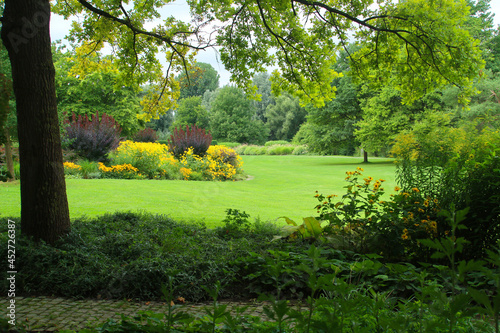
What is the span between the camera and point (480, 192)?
3543mm

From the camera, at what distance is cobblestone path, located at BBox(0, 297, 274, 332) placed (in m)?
2.48

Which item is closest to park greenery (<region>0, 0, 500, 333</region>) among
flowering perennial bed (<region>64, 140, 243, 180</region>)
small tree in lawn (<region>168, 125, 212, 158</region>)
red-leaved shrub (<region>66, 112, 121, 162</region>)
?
flowering perennial bed (<region>64, 140, 243, 180</region>)

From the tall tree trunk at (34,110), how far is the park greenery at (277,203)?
0.05ft

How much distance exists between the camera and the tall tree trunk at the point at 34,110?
12.8 feet

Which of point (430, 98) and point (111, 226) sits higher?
point (430, 98)

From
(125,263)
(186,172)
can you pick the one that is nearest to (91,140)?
(186,172)

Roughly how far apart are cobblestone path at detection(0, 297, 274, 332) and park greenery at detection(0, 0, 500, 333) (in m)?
0.17

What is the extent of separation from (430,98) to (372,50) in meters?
19.5

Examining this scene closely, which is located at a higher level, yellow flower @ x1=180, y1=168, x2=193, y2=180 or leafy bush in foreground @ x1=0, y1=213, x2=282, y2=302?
yellow flower @ x1=180, y1=168, x2=193, y2=180

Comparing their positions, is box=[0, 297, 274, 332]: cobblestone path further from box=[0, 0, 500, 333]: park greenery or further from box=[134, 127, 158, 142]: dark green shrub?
box=[134, 127, 158, 142]: dark green shrub

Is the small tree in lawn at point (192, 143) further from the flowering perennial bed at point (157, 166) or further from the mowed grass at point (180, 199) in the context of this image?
the mowed grass at point (180, 199)

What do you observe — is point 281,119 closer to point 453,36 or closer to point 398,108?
point 398,108

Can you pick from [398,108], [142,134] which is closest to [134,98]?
[142,134]

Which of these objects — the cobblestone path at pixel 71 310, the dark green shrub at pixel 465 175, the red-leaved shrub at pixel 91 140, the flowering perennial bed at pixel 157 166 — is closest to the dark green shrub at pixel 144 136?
the flowering perennial bed at pixel 157 166
